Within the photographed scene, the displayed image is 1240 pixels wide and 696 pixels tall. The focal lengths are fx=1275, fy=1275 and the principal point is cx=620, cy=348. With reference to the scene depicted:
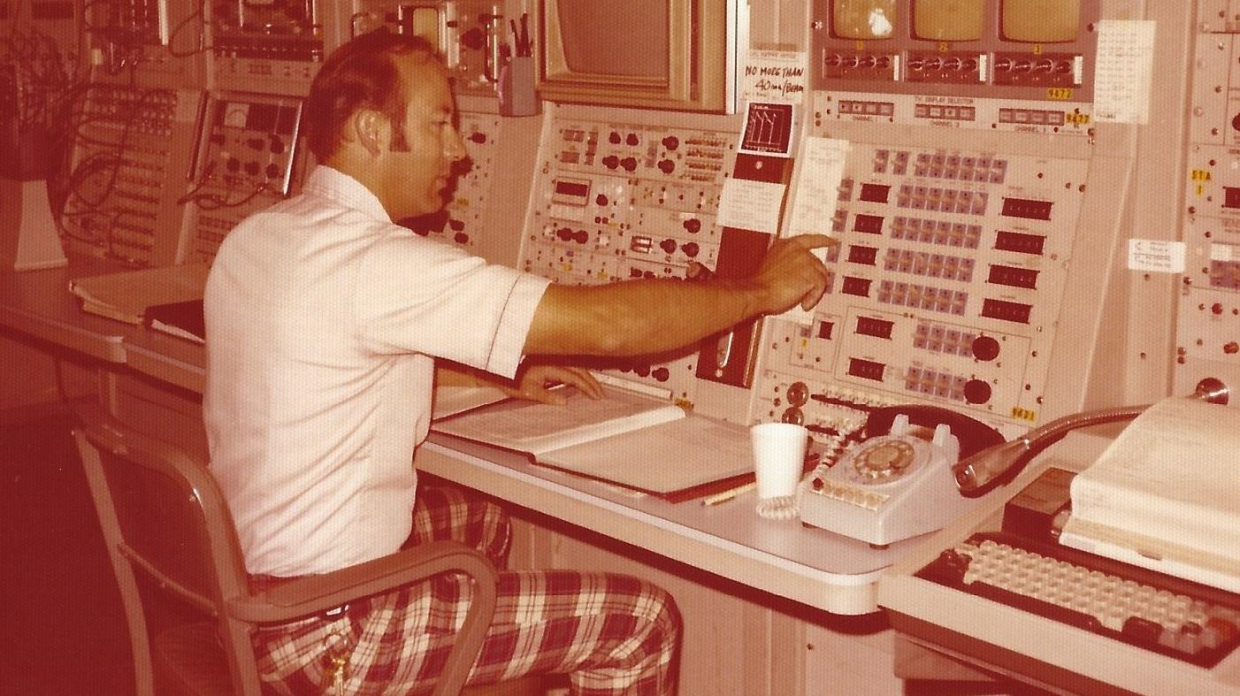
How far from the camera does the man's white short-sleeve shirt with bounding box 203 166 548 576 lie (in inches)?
68.7

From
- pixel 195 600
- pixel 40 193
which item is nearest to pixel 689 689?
pixel 195 600

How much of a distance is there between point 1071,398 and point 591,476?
725mm

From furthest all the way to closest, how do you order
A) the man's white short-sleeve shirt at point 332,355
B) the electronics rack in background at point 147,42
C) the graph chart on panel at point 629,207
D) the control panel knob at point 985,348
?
the electronics rack in background at point 147,42 < the graph chart on panel at point 629,207 < the control panel knob at point 985,348 < the man's white short-sleeve shirt at point 332,355

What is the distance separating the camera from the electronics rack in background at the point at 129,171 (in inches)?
142

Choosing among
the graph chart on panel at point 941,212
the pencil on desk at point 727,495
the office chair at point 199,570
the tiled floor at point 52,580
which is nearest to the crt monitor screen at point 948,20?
the graph chart on panel at point 941,212

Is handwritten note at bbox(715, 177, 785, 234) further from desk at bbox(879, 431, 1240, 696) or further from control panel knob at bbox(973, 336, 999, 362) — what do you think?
desk at bbox(879, 431, 1240, 696)

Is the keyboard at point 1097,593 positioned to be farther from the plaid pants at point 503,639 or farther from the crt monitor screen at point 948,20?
the crt monitor screen at point 948,20

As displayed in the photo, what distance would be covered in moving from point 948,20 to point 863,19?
159mm

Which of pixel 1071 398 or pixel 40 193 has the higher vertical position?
pixel 40 193

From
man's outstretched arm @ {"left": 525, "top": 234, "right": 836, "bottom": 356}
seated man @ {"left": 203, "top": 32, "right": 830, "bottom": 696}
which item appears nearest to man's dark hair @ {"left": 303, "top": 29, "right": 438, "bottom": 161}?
seated man @ {"left": 203, "top": 32, "right": 830, "bottom": 696}

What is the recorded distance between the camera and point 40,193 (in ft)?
11.7

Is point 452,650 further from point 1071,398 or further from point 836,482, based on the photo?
point 1071,398

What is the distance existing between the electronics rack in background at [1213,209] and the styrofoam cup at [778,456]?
0.61m

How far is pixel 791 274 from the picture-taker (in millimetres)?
2105
